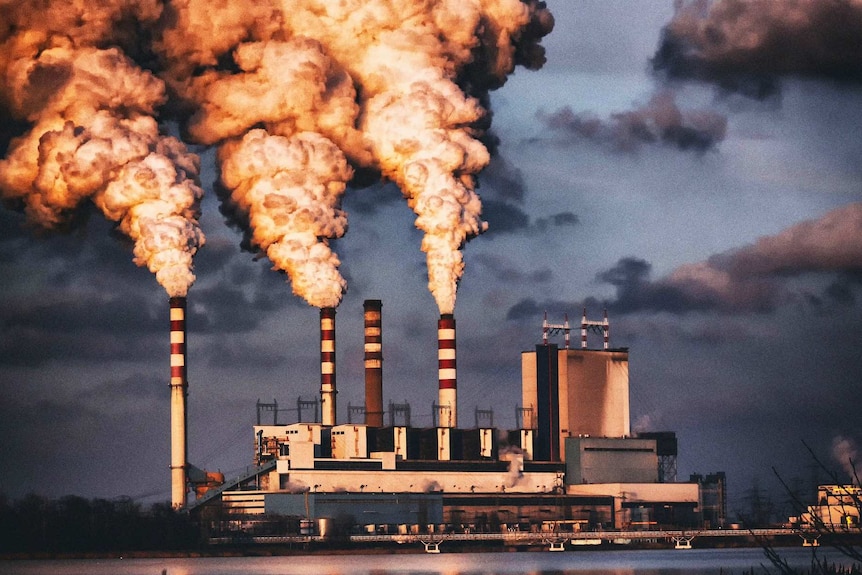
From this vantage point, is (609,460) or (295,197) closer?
Result: (295,197)

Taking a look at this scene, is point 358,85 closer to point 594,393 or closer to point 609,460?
point 594,393

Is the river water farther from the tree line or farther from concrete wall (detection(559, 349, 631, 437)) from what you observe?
concrete wall (detection(559, 349, 631, 437))

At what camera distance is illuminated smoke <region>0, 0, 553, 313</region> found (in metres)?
77.6

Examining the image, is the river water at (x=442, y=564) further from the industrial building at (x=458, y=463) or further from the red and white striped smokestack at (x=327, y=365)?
the red and white striped smokestack at (x=327, y=365)

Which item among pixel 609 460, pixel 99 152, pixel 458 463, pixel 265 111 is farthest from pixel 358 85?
pixel 609 460

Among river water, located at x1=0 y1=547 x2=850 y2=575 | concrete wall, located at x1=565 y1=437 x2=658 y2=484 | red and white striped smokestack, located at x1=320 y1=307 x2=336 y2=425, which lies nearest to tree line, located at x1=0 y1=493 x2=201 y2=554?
river water, located at x1=0 y1=547 x2=850 y2=575

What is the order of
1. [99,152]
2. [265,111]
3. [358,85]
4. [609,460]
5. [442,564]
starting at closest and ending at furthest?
[99,152], [442,564], [265,111], [358,85], [609,460]

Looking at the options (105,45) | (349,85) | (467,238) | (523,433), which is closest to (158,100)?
(105,45)

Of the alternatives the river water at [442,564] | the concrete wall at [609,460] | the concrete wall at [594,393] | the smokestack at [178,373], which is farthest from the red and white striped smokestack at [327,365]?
the concrete wall at [594,393]

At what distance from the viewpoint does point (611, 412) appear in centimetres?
10794

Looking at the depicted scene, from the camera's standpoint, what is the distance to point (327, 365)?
93.0 meters

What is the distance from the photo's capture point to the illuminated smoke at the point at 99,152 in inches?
3036

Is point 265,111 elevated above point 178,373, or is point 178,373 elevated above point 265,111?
point 265,111

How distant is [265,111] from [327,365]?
17246 mm
